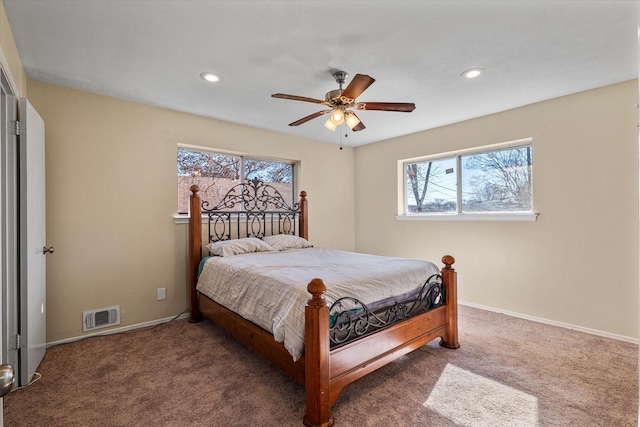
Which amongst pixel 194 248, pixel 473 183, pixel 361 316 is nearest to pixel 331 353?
pixel 361 316

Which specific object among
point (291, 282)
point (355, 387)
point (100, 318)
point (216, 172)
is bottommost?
point (355, 387)

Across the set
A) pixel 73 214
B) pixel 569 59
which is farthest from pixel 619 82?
pixel 73 214

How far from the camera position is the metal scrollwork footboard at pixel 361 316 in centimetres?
196

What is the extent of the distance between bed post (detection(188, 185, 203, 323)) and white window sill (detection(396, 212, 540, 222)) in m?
2.86

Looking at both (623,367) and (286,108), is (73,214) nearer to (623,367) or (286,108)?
(286,108)

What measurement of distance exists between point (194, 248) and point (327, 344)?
2.24m

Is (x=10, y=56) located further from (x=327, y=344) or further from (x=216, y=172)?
(x=327, y=344)

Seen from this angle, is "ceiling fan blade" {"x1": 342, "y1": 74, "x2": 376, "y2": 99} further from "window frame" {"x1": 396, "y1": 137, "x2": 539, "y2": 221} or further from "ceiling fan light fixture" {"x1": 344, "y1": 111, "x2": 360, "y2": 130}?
"window frame" {"x1": 396, "y1": 137, "x2": 539, "y2": 221}

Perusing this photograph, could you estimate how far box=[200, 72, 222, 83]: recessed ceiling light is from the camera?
2.62 meters

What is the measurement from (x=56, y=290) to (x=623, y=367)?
15.5 ft

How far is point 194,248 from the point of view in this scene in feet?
11.3

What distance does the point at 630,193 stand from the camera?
2791 millimetres

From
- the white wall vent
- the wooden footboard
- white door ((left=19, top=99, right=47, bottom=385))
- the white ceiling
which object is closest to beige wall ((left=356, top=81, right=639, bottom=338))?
the white ceiling

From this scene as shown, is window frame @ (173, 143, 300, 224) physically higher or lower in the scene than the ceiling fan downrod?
lower
